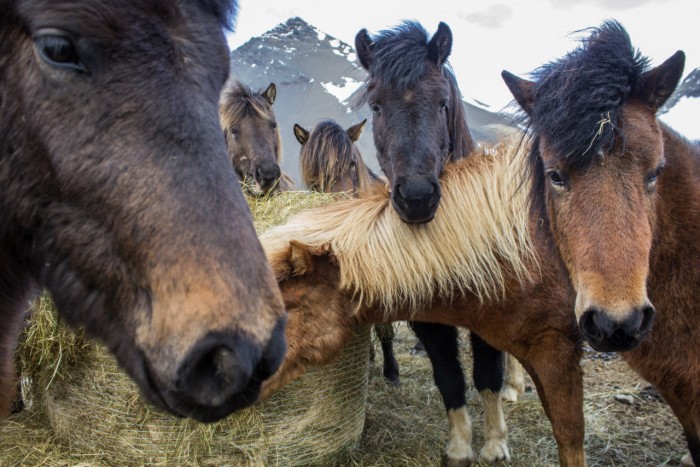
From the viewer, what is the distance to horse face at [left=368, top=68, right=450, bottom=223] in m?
3.19

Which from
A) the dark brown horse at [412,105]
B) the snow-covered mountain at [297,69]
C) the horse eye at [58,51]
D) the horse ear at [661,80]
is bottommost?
the snow-covered mountain at [297,69]

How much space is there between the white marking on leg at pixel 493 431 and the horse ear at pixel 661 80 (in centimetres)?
225

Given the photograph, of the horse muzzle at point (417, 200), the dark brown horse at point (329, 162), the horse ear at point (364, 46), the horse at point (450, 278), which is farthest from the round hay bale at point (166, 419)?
the dark brown horse at point (329, 162)

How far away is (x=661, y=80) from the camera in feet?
7.47

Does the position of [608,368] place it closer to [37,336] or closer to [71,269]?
[37,336]

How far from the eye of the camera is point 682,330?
242cm

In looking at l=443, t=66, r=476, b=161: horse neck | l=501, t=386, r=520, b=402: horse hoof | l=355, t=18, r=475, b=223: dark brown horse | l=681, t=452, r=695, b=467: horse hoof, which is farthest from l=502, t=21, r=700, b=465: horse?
l=501, t=386, r=520, b=402: horse hoof

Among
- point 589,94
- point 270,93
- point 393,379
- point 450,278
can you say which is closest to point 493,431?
point 450,278

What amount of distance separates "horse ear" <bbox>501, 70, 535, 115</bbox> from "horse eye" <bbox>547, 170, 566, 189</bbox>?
460 millimetres

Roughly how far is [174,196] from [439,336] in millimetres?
3010

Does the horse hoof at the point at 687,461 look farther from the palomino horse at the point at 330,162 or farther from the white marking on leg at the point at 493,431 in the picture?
the palomino horse at the point at 330,162

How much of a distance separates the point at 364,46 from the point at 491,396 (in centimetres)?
283

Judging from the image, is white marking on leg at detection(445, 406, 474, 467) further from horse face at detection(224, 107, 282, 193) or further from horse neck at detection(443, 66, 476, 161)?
horse face at detection(224, 107, 282, 193)

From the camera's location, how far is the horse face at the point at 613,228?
1921mm
